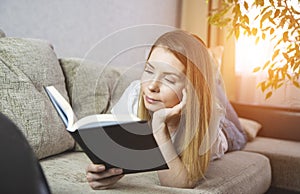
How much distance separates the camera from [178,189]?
1.05m

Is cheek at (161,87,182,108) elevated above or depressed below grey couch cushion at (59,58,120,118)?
above

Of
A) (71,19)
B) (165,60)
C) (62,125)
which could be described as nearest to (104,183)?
(165,60)

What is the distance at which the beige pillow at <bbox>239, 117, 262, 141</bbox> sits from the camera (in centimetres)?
212

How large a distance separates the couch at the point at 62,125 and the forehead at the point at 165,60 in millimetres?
151

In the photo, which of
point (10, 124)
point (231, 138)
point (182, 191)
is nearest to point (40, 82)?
point (182, 191)

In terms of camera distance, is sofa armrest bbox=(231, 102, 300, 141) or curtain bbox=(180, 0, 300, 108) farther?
curtain bbox=(180, 0, 300, 108)

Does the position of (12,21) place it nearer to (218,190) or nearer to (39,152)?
(39,152)

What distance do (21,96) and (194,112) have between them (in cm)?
56

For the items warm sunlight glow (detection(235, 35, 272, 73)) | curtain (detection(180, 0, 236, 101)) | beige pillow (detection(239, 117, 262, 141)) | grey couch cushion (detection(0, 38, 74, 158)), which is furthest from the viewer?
curtain (detection(180, 0, 236, 101))

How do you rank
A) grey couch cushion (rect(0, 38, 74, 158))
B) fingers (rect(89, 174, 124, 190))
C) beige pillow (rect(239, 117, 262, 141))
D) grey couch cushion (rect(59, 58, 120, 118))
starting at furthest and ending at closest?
beige pillow (rect(239, 117, 262, 141)) < grey couch cushion (rect(59, 58, 120, 118)) < grey couch cushion (rect(0, 38, 74, 158)) < fingers (rect(89, 174, 124, 190))

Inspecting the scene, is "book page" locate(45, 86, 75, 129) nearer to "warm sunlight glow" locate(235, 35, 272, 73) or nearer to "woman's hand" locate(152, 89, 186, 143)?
"woman's hand" locate(152, 89, 186, 143)

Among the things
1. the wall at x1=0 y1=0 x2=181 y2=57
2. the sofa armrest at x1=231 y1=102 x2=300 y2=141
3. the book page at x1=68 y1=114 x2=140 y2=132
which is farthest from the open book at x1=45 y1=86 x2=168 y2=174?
the sofa armrest at x1=231 y1=102 x2=300 y2=141

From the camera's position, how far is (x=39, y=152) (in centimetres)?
129

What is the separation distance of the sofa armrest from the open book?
1.42m
